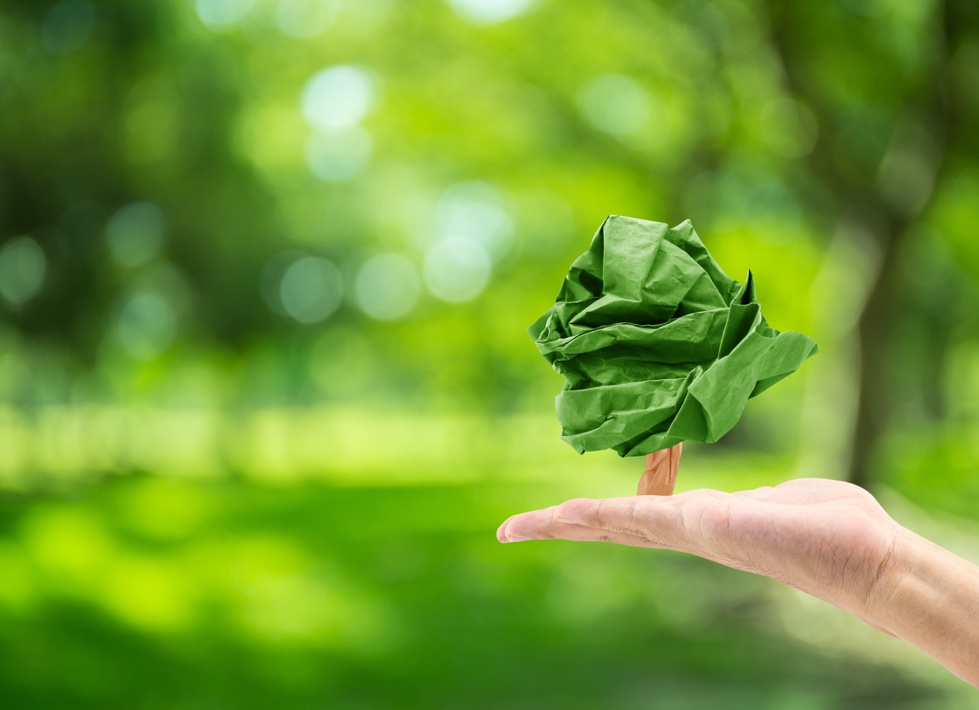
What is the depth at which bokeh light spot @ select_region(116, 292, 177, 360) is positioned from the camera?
58.2 ft

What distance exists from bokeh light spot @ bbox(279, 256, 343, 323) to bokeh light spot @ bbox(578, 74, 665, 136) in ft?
42.3

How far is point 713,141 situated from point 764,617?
542cm

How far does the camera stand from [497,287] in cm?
1497

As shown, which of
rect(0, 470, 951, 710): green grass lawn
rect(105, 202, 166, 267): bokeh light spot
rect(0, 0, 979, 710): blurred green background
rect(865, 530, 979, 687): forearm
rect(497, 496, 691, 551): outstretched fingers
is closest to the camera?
rect(865, 530, 979, 687): forearm

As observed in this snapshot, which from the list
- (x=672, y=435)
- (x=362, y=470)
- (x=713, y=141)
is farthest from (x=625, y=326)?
(x=362, y=470)

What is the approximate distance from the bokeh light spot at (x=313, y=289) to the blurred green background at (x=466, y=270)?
3169 mm

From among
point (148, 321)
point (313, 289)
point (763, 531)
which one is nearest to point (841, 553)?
point (763, 531)

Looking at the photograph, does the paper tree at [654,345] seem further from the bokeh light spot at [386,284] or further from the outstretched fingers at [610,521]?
the bokeh light spot at [386,284]

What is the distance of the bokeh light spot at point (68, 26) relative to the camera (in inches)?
444

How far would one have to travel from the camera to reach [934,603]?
7.20ft

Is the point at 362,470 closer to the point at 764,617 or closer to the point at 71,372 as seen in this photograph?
the point at 71,372

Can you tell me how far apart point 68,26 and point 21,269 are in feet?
14.5

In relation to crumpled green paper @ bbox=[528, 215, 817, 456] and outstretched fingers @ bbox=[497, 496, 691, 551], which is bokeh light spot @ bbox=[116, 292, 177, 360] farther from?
outstretched fingers @ bbox=[497, 496, 691, 551]

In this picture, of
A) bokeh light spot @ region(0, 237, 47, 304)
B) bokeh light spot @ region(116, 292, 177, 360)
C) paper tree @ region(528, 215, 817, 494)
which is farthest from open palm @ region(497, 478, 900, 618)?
bokeh light spot @ region(116, 292, 177, 360)
